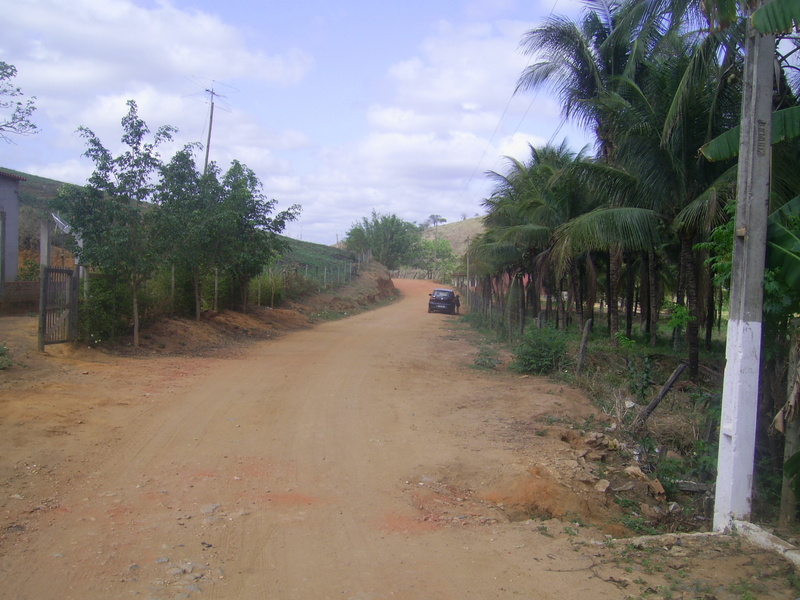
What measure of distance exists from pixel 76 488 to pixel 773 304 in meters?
6.93

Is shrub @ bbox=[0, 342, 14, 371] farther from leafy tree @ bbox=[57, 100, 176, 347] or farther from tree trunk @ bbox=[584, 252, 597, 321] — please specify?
tree trunk @ bbox=[584, 252, 597, 321]

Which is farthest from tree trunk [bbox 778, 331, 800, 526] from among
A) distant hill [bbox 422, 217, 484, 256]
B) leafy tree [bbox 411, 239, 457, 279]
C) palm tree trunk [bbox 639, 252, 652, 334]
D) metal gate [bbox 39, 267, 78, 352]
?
distant hill [bbox 422, 217, 484, 256]

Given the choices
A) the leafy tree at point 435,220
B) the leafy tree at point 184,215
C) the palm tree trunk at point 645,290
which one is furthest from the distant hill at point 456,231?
the leafy tree at point 184,215

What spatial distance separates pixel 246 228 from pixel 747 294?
1809 centimetres

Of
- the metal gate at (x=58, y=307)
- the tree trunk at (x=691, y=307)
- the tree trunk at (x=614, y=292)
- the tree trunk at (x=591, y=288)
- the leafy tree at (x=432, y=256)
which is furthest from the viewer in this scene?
the leafy tree at (x=432, y=256)

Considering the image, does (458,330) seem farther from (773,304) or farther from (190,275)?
(773,304)

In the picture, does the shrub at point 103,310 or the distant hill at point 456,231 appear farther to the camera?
the distant hill at point 456,231

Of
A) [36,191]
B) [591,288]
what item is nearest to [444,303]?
[591,288]

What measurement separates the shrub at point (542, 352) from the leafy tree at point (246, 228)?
9870mm

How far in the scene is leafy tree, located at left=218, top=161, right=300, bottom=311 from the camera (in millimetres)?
19938

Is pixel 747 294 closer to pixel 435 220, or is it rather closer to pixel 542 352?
pixel 542 352

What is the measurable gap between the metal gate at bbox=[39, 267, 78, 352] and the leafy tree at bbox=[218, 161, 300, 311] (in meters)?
6.25

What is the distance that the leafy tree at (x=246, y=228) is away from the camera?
65.4 feet

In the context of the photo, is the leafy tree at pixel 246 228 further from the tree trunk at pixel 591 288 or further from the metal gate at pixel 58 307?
the tree trunk at pixel 591 288
